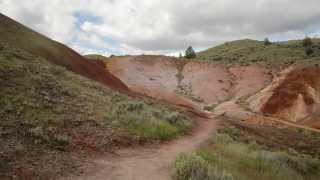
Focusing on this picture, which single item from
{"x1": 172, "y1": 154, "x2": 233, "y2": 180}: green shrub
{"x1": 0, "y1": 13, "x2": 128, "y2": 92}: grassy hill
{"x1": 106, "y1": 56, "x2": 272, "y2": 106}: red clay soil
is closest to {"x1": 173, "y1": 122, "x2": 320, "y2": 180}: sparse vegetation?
{"x1": 172, "y1": 154, "x2": 233, "y2": 180}: green shrub

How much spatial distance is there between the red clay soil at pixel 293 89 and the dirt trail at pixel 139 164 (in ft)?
102

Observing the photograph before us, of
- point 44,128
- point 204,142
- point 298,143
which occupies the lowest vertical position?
point 298,143

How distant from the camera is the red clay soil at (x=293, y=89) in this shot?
44.1m

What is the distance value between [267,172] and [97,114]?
6.63 metres

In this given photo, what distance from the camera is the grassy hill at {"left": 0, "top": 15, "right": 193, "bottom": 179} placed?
9.93m

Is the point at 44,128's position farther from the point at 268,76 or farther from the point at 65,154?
the point at 268,76

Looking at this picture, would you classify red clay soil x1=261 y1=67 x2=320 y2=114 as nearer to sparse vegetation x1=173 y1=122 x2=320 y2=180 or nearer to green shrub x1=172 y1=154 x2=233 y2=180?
sparse vegetation x1=173 y1=122 x2=320 y2=180

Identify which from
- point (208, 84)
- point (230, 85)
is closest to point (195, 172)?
point (208, 84)

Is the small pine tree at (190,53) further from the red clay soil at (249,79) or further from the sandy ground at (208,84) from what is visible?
the red clay soil at (249,79)

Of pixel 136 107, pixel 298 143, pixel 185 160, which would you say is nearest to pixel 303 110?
pixel 298 143

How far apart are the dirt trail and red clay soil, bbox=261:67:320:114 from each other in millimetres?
31064

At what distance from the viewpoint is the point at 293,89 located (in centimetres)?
4609

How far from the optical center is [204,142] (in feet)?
55.7

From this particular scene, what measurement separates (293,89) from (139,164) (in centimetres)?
3816
